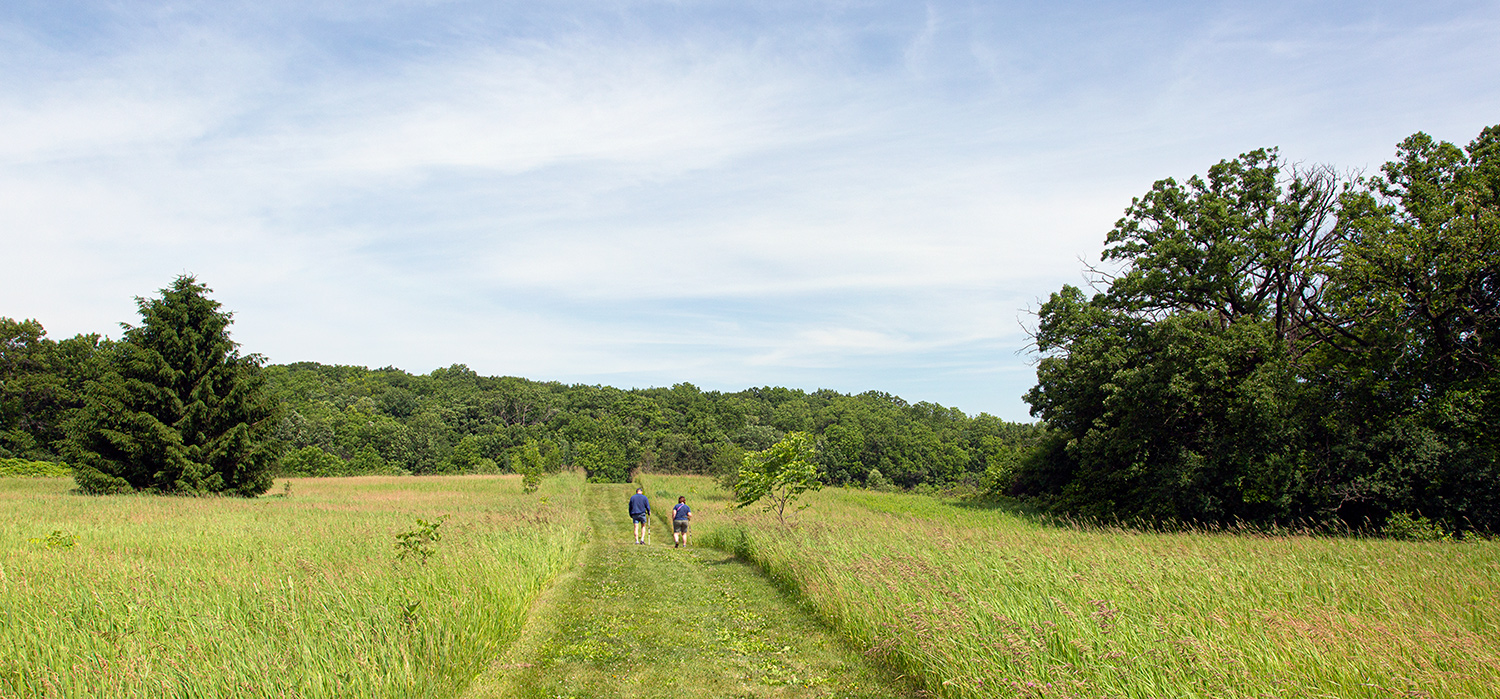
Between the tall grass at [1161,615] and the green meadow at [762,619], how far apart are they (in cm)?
3

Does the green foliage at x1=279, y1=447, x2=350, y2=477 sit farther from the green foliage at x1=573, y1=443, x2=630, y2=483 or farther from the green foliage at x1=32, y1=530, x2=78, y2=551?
the green foliage at x1=32, y1=530, x2=78, y2=551

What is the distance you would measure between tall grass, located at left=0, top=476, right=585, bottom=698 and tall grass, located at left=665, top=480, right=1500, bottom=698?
4.40m

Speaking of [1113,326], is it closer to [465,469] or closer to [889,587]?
[889,587]

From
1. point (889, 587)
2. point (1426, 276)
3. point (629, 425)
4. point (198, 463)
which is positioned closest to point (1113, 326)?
point (1426, 276)

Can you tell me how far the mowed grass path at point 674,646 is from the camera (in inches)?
262

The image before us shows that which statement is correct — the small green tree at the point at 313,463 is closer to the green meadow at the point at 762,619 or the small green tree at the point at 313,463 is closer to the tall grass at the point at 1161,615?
the green meadow at the point at 762,619

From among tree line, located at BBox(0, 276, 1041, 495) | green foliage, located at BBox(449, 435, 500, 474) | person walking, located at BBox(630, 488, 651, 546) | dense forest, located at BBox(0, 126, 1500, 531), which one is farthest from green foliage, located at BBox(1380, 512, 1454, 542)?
green foliage, located at BBox(449, 435, 500, 474)

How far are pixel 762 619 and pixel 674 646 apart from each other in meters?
1.80

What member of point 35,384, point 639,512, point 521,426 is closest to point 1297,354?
point 639,512

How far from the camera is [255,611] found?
6.27 m

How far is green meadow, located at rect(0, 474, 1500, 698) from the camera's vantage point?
4.80 m

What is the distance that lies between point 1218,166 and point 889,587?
1074 inches

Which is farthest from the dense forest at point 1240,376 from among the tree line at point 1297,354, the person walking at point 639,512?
the person walking at point 639,512

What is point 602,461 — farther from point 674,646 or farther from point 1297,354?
point 674,646
